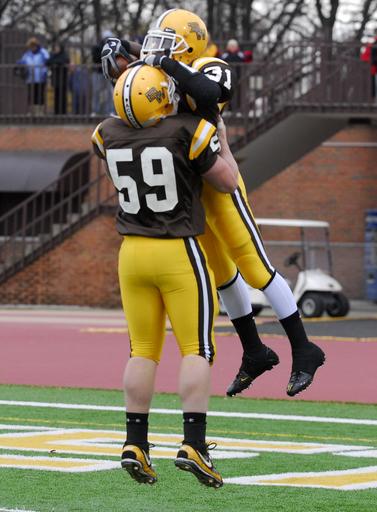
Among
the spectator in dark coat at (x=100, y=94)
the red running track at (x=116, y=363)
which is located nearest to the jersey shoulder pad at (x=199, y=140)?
the red running track at (x=116, y=363)

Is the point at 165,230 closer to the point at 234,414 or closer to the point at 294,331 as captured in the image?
the point at 294,331

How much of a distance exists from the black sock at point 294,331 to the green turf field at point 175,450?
83 centimetres

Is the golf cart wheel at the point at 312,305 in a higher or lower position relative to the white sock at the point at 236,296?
lower

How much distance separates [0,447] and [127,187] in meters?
3.06

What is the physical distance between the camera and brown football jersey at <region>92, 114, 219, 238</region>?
8.14 m

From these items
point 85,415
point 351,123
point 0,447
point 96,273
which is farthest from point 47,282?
point 0,447

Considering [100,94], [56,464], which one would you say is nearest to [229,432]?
[56,464]

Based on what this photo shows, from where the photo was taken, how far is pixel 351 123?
33.7 metres

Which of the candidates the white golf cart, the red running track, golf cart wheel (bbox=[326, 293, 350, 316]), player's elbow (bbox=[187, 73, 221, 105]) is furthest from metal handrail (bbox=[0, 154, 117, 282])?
player's elbow (bbox=[187, 73, 221, 105])

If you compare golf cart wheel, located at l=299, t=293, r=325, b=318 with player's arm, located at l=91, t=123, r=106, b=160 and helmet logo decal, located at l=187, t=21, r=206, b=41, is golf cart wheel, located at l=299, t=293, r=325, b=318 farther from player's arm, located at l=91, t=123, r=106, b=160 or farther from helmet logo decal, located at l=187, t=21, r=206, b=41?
player's arm, located at l=91, t=123, r=106, b=160

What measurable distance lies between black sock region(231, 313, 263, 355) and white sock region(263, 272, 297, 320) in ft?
0.97

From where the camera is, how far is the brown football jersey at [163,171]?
8141 mm

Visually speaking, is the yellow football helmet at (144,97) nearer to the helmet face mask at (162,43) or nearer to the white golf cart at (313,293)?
the helmet face mask at (162,43)

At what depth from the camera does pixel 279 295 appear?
8.86m
